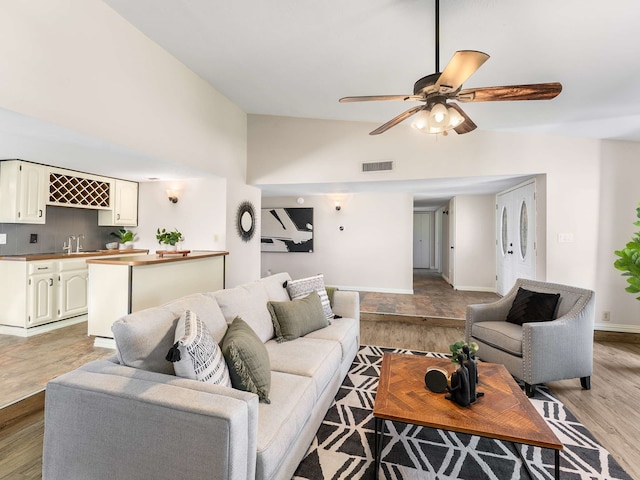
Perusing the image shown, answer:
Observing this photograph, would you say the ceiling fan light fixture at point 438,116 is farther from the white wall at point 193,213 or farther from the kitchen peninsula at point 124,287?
the white wall at point 193,213

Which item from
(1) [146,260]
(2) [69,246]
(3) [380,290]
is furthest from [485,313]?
(2) [69,246]

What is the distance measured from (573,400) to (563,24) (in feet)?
8.92

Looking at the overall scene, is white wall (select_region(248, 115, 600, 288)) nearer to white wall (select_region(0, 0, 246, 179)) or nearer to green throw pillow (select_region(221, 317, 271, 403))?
white wall (select_region(0, 0, 246, 179))

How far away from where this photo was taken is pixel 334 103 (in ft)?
13.1

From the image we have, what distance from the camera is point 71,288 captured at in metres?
4.08

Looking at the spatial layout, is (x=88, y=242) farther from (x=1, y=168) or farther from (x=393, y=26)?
(x=393, y=26)

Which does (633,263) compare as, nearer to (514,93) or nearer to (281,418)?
(514,93)

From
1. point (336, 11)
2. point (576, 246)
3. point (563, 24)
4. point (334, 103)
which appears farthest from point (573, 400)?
point (334, 103)

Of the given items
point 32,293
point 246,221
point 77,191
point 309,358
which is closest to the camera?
point 309,358

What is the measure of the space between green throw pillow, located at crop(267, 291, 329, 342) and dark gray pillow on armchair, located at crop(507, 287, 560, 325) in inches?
71.7

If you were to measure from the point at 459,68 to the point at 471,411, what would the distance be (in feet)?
5.89

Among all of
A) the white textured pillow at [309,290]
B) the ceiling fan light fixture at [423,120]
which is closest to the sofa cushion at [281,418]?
the white textured pillow at [309,290]

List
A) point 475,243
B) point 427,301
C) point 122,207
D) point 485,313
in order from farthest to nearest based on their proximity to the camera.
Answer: point 475,243
point 427,301
point 122,207
point 485,313

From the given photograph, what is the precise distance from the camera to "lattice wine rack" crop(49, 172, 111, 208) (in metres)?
4.12
